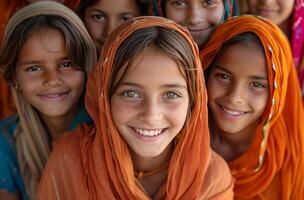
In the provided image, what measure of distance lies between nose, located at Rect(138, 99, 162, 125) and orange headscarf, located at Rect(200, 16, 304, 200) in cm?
51

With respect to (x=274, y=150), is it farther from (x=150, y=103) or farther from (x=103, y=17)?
(x=103, y=17)

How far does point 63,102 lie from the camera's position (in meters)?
1.93

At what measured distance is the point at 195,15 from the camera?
2104 millimetres

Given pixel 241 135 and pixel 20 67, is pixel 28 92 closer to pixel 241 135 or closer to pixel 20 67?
pixel 20 67

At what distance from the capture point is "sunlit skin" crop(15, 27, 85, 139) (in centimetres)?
182

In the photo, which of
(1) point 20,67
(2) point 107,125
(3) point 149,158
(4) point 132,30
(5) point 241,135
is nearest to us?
(4) point 132,30

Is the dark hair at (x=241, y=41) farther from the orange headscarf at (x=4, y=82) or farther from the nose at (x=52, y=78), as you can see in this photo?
the orange headscarf at (x=4, y=82)

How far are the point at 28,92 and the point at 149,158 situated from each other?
0.58 m

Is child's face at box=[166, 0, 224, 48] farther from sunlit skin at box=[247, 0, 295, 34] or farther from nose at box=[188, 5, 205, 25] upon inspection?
sunlit skin at box=[247, 0, 295, 34]

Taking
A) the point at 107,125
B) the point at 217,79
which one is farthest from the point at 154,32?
the point at 217,79

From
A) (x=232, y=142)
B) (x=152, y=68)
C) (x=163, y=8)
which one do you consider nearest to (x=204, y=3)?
(x=163, y=8)

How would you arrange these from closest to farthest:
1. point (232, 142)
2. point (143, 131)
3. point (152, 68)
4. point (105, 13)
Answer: point (152, 68), point (143, 131), point (232, 142), point (105, 13)

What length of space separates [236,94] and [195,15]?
48 cm

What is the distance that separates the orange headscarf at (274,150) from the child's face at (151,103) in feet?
1.50
